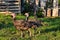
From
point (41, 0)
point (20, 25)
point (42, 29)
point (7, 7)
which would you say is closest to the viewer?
point (20, 25)

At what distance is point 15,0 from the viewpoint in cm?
1794

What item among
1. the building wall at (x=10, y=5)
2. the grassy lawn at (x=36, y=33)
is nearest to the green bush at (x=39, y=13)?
the building wall at (x=10, y=5)

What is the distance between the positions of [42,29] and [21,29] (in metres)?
1.93

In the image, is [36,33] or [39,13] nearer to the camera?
[36,33]

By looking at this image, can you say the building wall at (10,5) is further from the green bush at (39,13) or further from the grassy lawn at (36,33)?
the grassy lawn at (36,33)

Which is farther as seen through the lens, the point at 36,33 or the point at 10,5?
the point at 10,5

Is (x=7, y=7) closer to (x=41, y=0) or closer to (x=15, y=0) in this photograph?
(x=15, y=0)

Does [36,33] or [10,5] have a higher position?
[10,5]

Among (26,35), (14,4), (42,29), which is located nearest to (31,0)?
(14,4)

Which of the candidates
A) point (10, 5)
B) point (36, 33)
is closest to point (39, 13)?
point (10, 5)

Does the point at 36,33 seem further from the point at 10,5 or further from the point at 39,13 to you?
the point at 10,5

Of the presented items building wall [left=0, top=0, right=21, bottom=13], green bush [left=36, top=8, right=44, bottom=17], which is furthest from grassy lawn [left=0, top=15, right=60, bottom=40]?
building wall [left=0, top=0, right=21, bottom=13]

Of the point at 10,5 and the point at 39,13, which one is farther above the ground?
the point at 10,5

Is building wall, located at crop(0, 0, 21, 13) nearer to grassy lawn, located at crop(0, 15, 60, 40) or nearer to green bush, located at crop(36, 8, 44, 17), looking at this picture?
green bush, located at crop(36, 8, 44, 17)
